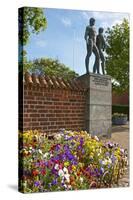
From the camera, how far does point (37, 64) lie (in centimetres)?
841

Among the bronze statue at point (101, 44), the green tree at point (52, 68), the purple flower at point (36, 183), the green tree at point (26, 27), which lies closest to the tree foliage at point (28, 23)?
the green tree at point (26, 27)

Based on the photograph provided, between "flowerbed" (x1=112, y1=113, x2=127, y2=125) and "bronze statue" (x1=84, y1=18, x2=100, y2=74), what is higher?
"bronze statue" (x1=84, y1=18, x2=100, y2=74)

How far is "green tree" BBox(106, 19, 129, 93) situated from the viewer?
30.3 ft

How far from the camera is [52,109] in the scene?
28.3ft

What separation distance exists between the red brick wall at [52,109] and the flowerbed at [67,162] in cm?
13

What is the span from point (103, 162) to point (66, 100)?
1.09 m

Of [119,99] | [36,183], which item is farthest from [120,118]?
[36,183]

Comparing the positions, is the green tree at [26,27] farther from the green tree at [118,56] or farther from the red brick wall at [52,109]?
the green tree at [118,56]

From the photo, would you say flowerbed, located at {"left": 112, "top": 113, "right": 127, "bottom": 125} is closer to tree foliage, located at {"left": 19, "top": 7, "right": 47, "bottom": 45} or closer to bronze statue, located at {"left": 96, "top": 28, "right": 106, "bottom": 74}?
bronze statue, located at {"left": 96, "top": 28, "right": 106, "bottom": 74}

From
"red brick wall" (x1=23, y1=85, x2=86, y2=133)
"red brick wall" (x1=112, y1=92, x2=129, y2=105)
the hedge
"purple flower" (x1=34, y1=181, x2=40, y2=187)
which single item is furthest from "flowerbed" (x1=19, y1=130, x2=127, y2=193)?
"red brick wall" (x1=112, y1=92, x2=129, y2=105)

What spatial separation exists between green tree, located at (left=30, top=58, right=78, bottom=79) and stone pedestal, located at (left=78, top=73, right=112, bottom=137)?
1.30 feet

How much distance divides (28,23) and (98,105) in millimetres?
1694

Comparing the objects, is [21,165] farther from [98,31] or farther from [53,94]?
[98,31]

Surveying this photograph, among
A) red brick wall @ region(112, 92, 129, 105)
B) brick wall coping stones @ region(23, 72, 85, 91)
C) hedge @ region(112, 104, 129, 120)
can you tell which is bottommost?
hedge @ region(112, 104, 129, 120)
